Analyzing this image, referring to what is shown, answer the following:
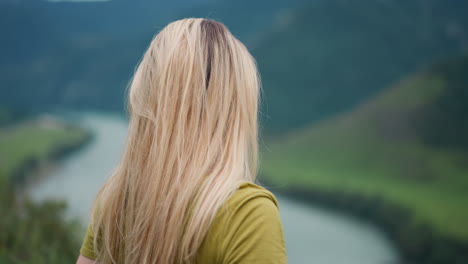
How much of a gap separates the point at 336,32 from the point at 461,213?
6.52 feet

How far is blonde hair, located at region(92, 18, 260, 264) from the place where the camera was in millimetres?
830

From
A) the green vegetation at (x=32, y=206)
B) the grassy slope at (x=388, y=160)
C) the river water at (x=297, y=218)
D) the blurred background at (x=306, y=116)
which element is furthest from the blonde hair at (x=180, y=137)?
the grassy slope at (x=388, y=160)

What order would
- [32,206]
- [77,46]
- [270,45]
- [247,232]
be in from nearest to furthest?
[247,232] < [32,206] < [270,45] < [77,46]

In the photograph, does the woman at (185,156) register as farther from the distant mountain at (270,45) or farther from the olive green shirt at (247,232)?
the distant mountain at (270,45)

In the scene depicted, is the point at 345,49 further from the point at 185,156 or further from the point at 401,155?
the point at 185,156

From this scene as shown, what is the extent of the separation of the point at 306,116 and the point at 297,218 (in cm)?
105

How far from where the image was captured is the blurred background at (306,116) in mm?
3418

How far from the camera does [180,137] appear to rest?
874mm

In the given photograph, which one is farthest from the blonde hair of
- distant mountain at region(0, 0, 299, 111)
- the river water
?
distant mountain at region(0, 0, 299, 111)

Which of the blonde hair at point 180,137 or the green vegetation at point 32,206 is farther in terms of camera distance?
the green vegetation at point 32,206

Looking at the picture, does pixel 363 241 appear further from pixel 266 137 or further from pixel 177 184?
pixel 177 184

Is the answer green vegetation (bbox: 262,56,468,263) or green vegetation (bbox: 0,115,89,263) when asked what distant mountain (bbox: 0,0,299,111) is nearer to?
green vegetation (bbox: 0,115,89,263)

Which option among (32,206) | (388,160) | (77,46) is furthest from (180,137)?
(77,46)

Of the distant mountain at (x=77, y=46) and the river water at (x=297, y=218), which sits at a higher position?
the distant mountain at (x=77, y=46)
